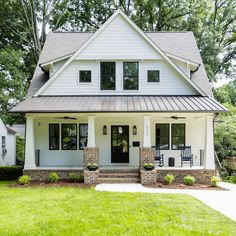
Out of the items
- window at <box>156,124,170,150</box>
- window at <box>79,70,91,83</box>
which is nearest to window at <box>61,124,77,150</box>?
window at <box>79,70,91,83</box>

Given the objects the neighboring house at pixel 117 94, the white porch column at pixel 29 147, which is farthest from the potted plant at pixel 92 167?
the white porch column at pixel 29 147

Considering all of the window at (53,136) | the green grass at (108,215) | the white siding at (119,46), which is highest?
the white siding at (119,46)

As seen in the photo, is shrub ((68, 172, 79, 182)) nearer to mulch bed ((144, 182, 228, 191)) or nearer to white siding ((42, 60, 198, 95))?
mulch bed ((144, 182, 228, 191))

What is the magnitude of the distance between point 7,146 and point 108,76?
12.9 meters

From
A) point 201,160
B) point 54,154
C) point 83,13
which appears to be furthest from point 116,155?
point 83,13

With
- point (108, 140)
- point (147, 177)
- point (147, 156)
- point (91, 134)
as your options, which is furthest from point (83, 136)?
point (147, 177)

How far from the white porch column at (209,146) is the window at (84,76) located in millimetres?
6140

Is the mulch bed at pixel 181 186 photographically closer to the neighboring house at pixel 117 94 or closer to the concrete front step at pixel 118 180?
the concrete front step at pixel 118 180

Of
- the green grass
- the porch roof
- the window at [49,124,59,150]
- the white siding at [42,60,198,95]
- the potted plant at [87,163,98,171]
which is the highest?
the white siding at [42,60,198,95]

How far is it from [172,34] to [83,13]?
12.6 metres

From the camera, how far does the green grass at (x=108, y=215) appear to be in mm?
6570

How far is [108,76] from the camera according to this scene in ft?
53.5

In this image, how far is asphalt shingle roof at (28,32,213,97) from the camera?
1777 cm

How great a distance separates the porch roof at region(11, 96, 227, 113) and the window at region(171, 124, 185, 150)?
5.64ft
